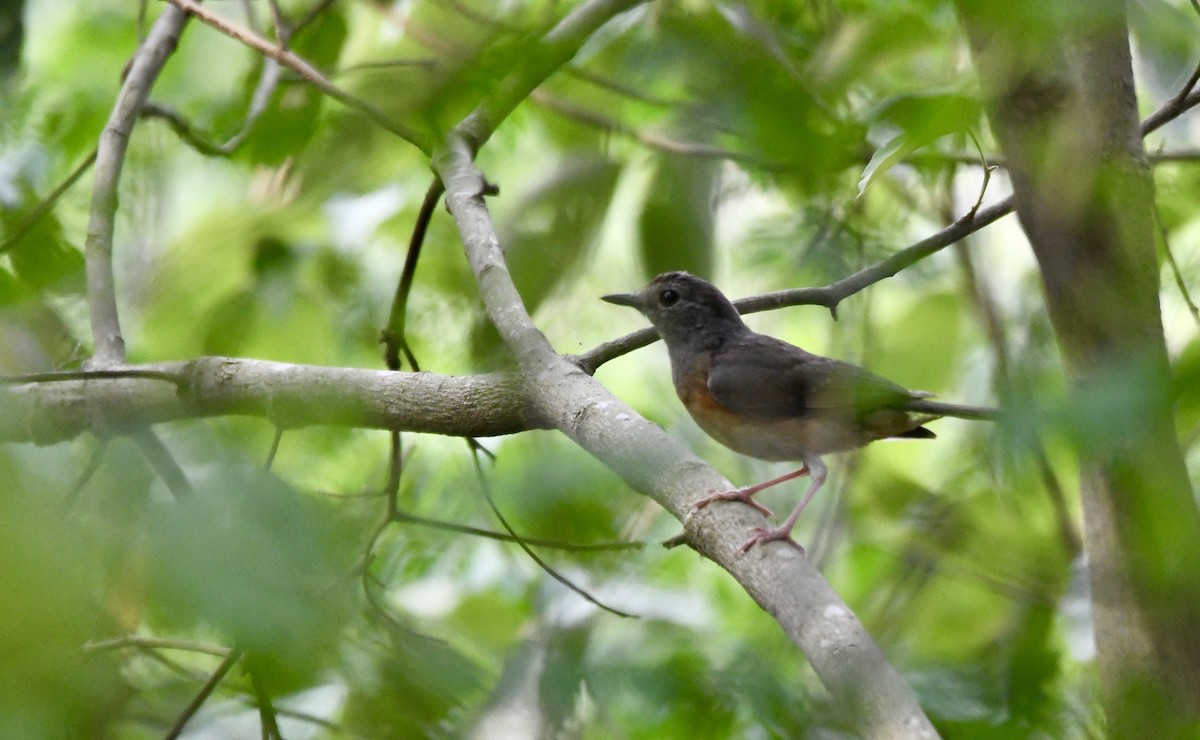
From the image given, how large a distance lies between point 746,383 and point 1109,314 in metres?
1.79

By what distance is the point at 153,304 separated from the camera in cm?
339

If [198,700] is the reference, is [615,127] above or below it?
above

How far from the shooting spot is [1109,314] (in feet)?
5.30

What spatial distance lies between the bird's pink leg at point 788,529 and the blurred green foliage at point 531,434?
0.48 feet

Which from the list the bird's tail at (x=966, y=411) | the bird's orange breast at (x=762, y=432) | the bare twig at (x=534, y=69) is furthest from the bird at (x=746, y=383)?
the bare twig at (x=534, y=69)

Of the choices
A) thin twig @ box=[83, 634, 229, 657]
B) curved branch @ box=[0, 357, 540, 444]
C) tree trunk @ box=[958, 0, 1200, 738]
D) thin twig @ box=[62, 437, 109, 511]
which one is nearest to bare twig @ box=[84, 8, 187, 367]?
curved branch @ box=[0, 357, 540, 444]

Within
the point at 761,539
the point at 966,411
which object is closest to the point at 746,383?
the point at 761,539

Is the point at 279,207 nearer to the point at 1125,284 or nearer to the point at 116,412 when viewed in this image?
the point at 116,412

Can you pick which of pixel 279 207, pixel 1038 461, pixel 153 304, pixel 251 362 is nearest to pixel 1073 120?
pixel 1038 461

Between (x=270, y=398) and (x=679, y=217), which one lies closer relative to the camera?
(x=679, y=217)

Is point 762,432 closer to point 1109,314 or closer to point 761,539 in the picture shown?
point 761,539

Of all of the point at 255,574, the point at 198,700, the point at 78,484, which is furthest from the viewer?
the point at 198,700

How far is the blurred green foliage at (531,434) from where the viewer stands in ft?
2.62

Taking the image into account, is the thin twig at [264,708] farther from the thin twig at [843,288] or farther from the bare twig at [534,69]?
the thin twig at [843,288]
